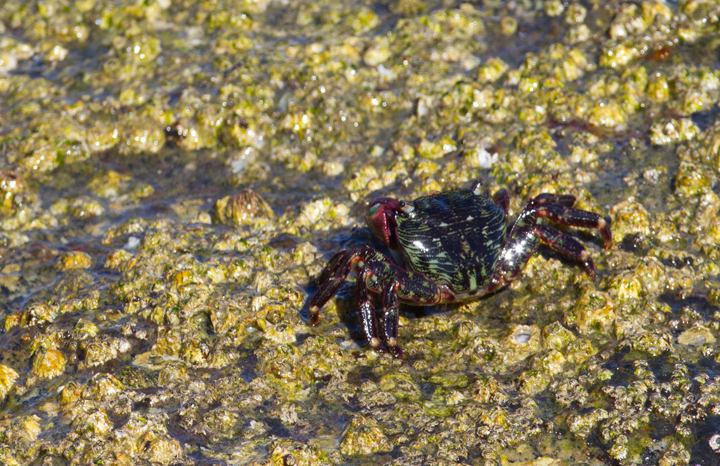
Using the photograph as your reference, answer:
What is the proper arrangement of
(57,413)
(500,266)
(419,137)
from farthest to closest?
1. (419,137)
2. (500,266)
3. (57,413)

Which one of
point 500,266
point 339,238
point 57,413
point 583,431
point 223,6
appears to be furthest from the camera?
point 223,6

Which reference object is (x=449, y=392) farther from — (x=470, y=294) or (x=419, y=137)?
(x=419, y=137)

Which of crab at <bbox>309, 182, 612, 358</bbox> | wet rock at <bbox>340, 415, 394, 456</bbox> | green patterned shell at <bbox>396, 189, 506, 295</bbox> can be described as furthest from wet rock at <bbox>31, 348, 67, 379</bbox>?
green patterned shell at <bbox>396, 189, 506, 295</bbox>

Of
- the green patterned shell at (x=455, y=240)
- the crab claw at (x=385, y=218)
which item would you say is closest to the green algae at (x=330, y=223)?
the green patterned shell at (x=455, y=240)

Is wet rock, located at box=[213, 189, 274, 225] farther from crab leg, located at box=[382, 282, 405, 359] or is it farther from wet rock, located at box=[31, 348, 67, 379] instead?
wet rock, located at box=[31, 348, 67, 379]

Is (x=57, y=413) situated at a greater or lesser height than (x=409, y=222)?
Result: lesser

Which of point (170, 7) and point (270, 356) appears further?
point (170, 7)

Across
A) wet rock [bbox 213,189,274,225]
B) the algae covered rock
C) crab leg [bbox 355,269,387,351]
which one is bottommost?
the algae covered rock

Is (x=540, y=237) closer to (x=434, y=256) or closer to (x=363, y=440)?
(x=434, y=256)

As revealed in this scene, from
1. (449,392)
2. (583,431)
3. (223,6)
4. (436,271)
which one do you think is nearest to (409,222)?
(436,271)
